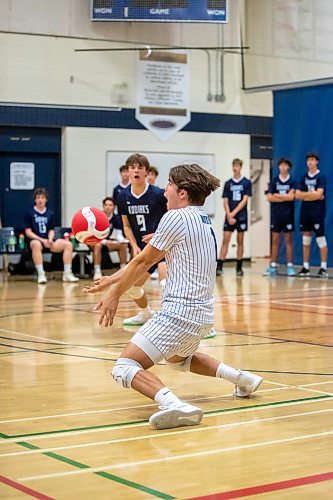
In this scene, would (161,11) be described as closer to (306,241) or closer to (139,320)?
(306,241)

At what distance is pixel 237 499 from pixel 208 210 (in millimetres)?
17226

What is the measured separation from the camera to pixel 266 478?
427cm

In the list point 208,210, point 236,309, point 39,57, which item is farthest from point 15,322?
point 208,210

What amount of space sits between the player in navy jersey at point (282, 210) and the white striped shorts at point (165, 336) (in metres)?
11.9

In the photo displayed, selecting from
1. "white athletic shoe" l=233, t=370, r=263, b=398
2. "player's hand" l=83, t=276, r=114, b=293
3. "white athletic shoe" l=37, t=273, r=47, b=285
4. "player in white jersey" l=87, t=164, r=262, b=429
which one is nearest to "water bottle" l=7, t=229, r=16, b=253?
"white athletic shoe" l=37, t=273, r=47, b=285

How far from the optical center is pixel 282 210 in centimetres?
1759

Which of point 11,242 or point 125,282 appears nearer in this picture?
point 125,282

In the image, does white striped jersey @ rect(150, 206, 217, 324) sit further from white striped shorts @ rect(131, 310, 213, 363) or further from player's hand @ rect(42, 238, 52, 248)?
player's hand @ rect(42, 238, 52, 248)

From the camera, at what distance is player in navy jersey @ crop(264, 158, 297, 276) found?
17344mm

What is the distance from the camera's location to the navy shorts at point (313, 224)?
55.6 ft

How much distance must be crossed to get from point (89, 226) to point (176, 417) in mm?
2096

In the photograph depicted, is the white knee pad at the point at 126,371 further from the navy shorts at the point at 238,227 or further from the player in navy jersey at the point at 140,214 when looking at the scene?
the navy shorts at the point at 238,227

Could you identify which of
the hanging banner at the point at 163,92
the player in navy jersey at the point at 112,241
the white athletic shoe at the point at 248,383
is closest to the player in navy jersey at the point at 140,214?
the white athletic shoe at the point at 248,383

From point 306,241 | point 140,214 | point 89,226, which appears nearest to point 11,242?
point 306,241
